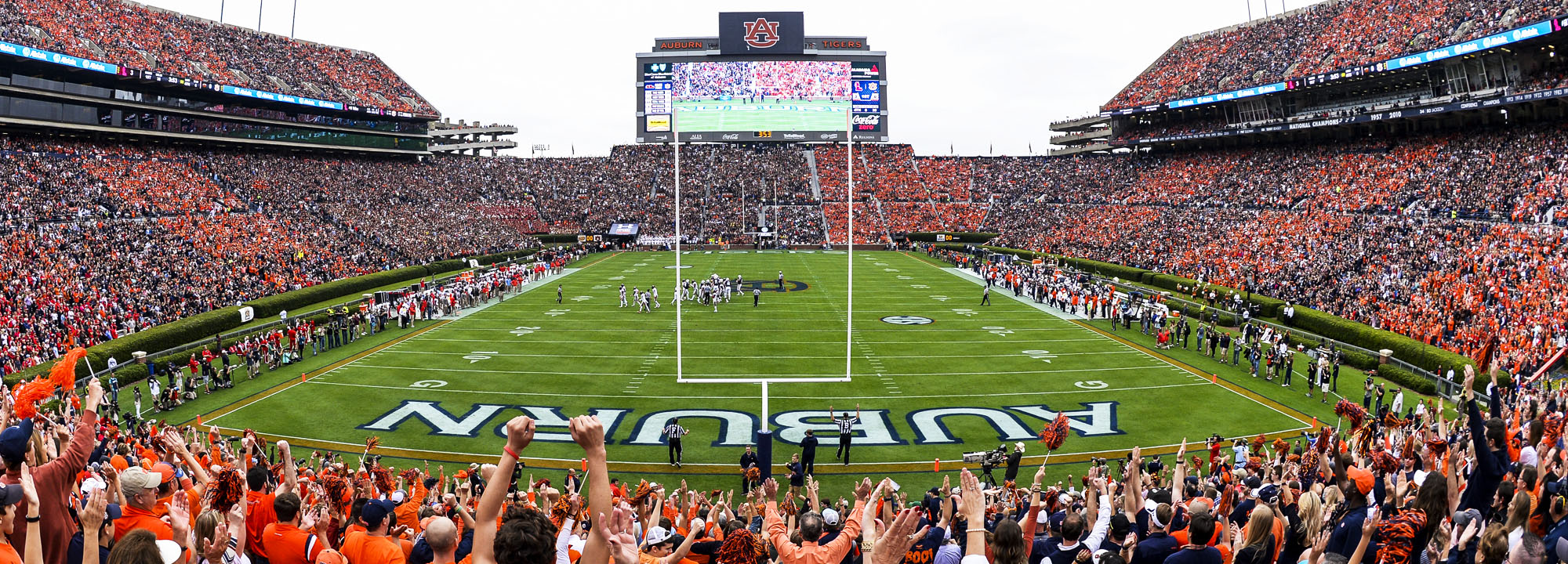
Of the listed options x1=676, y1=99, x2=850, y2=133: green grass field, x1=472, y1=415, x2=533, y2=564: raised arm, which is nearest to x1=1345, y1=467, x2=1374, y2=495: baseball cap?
x1=472, y1=415, x2=533, y2=564: raised arm

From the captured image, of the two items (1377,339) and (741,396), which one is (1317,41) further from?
(741,396)

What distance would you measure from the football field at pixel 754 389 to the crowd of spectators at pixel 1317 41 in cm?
2489

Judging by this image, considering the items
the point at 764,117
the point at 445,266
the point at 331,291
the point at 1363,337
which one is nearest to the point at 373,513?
the point at 1363,337

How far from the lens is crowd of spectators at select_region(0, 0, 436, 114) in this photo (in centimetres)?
4053

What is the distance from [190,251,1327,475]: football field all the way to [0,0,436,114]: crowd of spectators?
27.9 m

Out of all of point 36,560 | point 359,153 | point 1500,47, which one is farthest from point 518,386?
point 359,153

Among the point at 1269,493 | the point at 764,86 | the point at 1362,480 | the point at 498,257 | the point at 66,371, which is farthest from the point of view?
the point at 764,86

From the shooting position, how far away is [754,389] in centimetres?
1969

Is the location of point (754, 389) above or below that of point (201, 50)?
below

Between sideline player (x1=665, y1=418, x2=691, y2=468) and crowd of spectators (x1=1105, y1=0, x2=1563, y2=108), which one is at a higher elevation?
crowd of spectators (x1=1105, y1=0, x2=1563, y2=108)

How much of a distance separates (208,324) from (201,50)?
35.1m

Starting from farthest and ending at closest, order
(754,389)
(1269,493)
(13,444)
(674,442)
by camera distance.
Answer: (754,389)
(674,442)
(1269,493)
(13,444)

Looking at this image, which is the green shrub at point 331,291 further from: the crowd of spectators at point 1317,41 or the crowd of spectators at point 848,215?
the crowd of spectators at point 1317,41

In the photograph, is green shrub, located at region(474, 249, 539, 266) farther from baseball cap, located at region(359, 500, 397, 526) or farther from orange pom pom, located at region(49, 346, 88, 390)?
baseball cap, located at region(359, 500, 397, 526)
